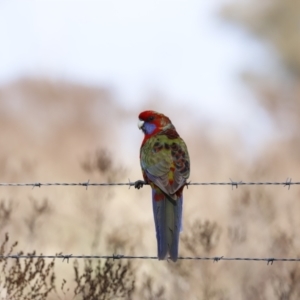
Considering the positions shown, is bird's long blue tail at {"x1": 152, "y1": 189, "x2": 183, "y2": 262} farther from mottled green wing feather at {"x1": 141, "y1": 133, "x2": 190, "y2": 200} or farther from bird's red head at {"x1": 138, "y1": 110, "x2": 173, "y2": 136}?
bird's red head at {"x1": 138, "y1": 110, "x2": 173, "y2": 136}

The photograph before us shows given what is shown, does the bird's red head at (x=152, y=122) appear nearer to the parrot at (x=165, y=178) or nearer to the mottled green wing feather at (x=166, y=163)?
the parrot at (x=165, y=178)

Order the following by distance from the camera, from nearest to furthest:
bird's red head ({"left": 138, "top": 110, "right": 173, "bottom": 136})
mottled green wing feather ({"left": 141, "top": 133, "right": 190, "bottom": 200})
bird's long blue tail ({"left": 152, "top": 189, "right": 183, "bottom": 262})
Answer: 1. bird's long blue tail ({"left": 152, "top": 189, "right": 183, "bottom": 262})
2. mottled green wing feather ({"left": 141, "top": 133, "right": 190, "bottom": 200})
3. bird's red head ({"left": 138, "top": 110, "right": 173, "bottom": 136})

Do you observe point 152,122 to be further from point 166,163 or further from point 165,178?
point 165,178

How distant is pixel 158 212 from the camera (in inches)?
240

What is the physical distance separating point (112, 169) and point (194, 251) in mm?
1207

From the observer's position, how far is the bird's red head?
286 inches

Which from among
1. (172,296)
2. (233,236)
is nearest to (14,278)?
(172,296)

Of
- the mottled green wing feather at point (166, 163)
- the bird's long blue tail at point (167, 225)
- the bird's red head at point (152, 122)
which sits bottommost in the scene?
the bird's long blue tail at point (167, 225)

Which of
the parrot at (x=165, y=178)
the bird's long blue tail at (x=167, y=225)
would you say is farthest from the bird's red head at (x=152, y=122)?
the bird's long blue tail at (x=167, y=225)

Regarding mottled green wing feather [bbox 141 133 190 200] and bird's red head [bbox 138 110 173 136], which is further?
bird's red head [bbox 138 110 173 136]

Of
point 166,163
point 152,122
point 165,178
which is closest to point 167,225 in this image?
point 165,178

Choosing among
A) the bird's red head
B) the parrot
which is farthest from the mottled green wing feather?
the bird's red head

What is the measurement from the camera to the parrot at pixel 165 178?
19.4ft

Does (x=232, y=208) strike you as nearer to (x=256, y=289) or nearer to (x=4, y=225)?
(x=256, y=289)
